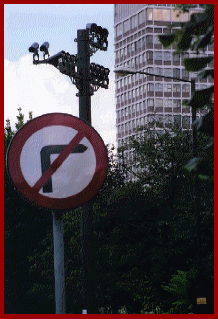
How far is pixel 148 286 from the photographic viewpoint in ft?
161

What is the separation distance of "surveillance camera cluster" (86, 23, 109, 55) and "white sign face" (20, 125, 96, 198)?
5.62 meters

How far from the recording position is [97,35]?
10.4 m

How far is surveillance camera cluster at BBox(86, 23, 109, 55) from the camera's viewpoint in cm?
978

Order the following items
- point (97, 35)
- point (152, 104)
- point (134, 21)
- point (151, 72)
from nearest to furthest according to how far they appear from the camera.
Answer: point (97, 35)
point (152, 104)
point (151, 72)
point (134, 21)

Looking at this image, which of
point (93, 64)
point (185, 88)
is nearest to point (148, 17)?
point (185, 88)

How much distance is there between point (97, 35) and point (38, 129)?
662 cm

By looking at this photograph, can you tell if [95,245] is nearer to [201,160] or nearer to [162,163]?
[162,163]

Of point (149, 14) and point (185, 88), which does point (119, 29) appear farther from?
point (185, 88)

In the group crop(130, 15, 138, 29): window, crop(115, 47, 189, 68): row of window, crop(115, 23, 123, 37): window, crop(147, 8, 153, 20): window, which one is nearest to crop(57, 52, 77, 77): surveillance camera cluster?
crop(115, 47, 189, 68): row of window

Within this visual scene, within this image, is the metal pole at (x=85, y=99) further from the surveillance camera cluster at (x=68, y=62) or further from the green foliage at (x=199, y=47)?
the green foliage at (x=199, y=47)

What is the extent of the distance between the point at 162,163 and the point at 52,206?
48644 mm

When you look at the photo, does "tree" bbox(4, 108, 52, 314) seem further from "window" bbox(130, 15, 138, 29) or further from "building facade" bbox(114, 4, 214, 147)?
"window" bbox(130, 15, 138, 29)

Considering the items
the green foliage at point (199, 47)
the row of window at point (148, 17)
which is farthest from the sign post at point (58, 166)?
the row of window at point (148, 17)

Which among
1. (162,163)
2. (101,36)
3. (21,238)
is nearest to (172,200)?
(162,163)
